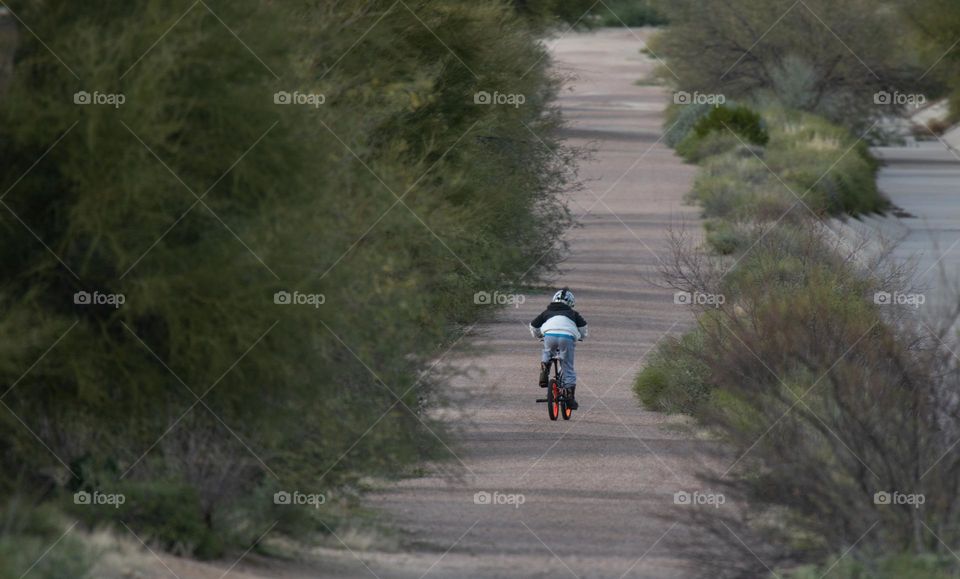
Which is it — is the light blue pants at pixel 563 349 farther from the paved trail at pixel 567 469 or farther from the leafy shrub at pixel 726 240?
the leafy shrub at pixel 726 240

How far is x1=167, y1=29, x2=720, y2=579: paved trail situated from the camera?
11.2 meters

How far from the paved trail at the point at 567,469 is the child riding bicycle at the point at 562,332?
595 millimetres

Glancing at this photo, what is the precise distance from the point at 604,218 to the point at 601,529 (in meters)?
29.1

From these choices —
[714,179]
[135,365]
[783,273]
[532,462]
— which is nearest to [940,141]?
[714,179]

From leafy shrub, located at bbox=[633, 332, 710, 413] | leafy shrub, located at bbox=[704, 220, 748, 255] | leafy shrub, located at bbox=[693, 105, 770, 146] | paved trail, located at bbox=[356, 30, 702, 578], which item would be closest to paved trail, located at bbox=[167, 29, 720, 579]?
paved trail, located at bbox=[356, 30, 702, 578]

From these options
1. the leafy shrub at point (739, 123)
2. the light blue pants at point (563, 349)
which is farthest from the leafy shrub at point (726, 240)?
the leafy shrub at point (739, 123)

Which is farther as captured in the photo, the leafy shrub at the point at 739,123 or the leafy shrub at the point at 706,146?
the leafy shrub at the point at 706,146

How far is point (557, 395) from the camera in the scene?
16.9 meters

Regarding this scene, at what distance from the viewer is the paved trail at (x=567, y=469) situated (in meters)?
11.2

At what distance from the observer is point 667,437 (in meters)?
16.7

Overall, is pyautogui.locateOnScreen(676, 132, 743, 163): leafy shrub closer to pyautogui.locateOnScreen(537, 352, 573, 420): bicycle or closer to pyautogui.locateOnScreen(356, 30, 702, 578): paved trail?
pyautogui.locateOnScreen(356, 30, 702, 578): paved trail

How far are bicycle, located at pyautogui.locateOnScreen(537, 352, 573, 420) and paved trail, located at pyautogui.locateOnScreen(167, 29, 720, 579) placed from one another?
0.44 feet

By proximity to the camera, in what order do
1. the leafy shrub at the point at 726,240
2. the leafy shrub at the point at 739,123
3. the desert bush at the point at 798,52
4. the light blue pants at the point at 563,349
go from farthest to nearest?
1. the desert bush at the point at 798,52
2. the leafy shrub at the point at 739,123
3. the leafy shrub at the point at 726,240
4. the light blue pants at the point at 563,349

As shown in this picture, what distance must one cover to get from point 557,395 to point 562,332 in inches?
35.5
